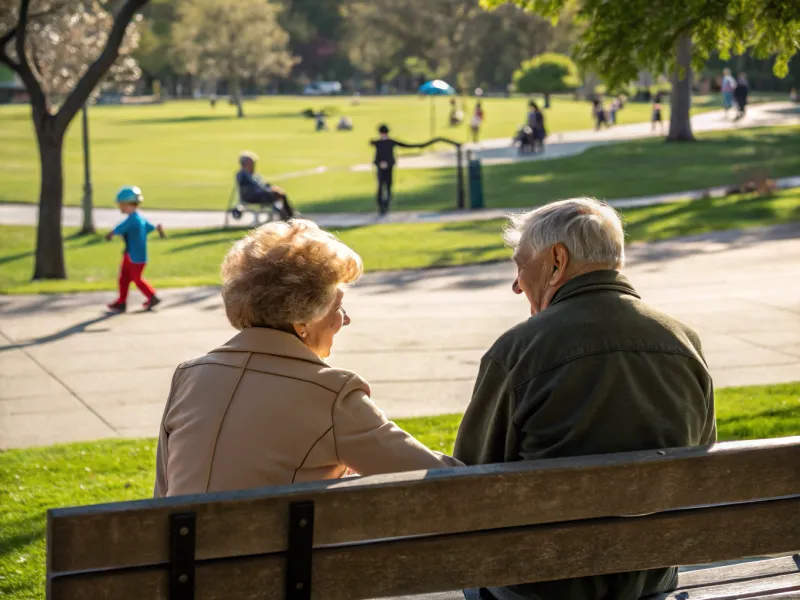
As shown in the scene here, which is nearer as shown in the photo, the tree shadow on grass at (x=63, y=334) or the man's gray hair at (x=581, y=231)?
the man's gray hair at (x=581, y=231)

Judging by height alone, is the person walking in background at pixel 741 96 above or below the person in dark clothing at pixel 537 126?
above

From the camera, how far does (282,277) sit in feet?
10.7

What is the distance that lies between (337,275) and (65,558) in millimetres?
1176

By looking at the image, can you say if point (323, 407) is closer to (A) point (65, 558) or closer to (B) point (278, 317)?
(B) point (278, 317)

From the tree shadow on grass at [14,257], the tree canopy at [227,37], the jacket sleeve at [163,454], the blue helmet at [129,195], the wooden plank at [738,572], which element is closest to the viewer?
the jacket sleeve at [163,454]

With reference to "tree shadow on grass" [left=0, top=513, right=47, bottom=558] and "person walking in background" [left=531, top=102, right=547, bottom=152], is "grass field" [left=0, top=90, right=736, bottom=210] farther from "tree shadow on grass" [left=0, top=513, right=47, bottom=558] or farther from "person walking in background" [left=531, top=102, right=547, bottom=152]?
"tree shadow on grass" [left=0, top=513, right=47, bottom=558]

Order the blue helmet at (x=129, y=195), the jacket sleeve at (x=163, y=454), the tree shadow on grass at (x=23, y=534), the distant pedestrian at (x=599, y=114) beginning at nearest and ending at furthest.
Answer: the jacket sleeve at (x=163, y=454) < the tree shadow on grass at (x=23, y=534) < the blue helmet at (x=129, y=195) < the distant pedestrian at (x=599, y=114)

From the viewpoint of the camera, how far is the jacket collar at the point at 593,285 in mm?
3354

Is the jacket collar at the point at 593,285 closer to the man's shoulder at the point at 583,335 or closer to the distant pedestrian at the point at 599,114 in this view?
the man's shoulder at the point at 583,335

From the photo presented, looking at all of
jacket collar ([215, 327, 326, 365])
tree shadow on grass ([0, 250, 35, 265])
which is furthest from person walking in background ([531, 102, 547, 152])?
jacket collar ([215, 327, 326, 365])

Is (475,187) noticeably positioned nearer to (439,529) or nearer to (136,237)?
(136,237)

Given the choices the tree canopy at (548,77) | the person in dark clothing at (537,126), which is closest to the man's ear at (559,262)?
the person in dark clothing at (537,126)

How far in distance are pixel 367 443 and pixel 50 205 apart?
14.3 metres

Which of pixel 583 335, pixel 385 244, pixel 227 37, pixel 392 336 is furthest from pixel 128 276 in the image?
pixel 227 37
